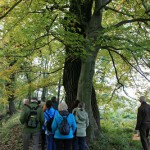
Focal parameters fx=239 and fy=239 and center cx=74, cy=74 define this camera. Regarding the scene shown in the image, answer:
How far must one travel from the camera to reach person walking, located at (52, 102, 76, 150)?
5.96 metres

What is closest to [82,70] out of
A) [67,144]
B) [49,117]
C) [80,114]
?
[80,114]

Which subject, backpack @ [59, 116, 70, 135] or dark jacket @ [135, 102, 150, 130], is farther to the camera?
dark jacket @ [135, 102, 150, 130]

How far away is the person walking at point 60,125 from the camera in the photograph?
235 inches

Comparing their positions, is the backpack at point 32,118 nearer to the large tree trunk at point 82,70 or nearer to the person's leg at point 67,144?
the person's leg at point 67,144

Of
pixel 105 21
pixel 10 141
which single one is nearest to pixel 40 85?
pixel 10 141

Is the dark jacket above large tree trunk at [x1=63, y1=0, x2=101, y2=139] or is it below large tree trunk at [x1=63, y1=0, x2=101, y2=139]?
below

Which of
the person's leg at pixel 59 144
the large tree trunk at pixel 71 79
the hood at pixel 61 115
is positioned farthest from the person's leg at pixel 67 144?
the large tree trunk at pixel 71 79

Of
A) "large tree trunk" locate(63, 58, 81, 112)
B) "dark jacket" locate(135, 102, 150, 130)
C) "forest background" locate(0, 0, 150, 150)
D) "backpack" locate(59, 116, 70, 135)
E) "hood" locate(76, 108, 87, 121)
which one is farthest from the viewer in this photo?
"large tree trunk" locate(63, 58, 81, 112)

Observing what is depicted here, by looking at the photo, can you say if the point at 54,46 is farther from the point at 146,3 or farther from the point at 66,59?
the point at 146,3

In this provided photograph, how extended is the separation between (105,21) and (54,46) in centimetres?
318

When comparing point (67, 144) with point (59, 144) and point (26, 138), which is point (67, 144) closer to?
point (59, 144)

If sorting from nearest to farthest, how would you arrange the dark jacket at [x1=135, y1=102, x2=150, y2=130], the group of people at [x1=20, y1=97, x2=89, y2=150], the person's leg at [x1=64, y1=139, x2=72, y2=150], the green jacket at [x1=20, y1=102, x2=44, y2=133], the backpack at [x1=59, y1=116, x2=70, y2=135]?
the backpack at [x1=59, y1=116, x2=70, y2=135]
the group of people at [x1=20, y1=97, x2=89, y2=150]
the person's leg at [x1=64, y1=139, x2=72, y2=150]
the green jacket at [x1=20, y1=102, x2=44, y2=133]
the dark jacket at [x1=135, y1=102, x2=150, y2=130]

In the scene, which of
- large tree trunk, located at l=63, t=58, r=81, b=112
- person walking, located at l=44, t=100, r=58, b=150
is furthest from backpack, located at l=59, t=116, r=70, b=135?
large tree trunk, located at l=63, t=58, r=81, b=112

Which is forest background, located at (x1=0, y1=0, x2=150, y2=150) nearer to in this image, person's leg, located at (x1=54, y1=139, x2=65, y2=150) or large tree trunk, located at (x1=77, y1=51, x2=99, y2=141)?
large tree trunk, located at (x1=77, y1=51, x2=99, y2=141)
